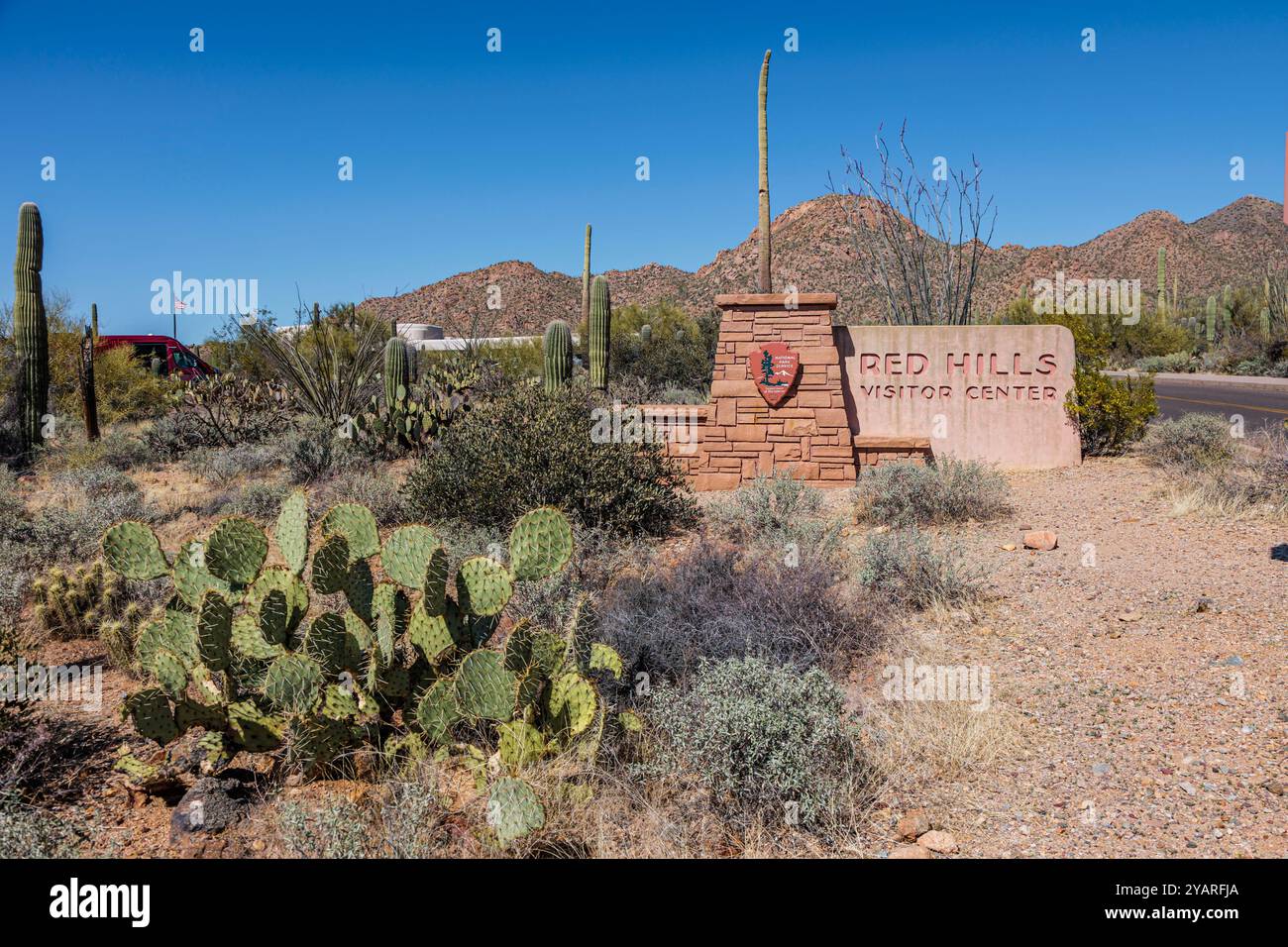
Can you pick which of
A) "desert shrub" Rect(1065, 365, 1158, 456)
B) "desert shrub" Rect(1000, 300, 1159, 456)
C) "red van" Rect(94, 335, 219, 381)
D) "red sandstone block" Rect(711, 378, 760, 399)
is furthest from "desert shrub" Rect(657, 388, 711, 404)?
"red van" Rect(94, 335, 219, 381)

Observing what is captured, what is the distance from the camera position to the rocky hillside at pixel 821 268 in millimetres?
49062

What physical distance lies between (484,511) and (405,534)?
Result: 10.9ft

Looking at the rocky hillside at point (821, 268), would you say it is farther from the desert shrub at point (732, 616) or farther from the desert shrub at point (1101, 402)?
the desert shrub at point (732, 616)

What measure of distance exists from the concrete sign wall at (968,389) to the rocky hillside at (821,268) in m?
36.2

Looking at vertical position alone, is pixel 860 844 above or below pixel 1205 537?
below

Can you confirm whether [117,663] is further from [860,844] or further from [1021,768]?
[1021,768]

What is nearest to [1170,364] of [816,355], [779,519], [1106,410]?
[1106,410]

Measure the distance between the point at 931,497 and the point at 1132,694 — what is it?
161 inches

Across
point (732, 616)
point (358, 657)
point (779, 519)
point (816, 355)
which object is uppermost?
point (816, 355)

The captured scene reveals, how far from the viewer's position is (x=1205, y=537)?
6.98 meters

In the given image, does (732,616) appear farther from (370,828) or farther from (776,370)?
(776,370)

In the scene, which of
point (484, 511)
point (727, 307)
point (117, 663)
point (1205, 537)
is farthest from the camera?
point (727, 307)

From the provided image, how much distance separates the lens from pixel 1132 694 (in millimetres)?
4391
